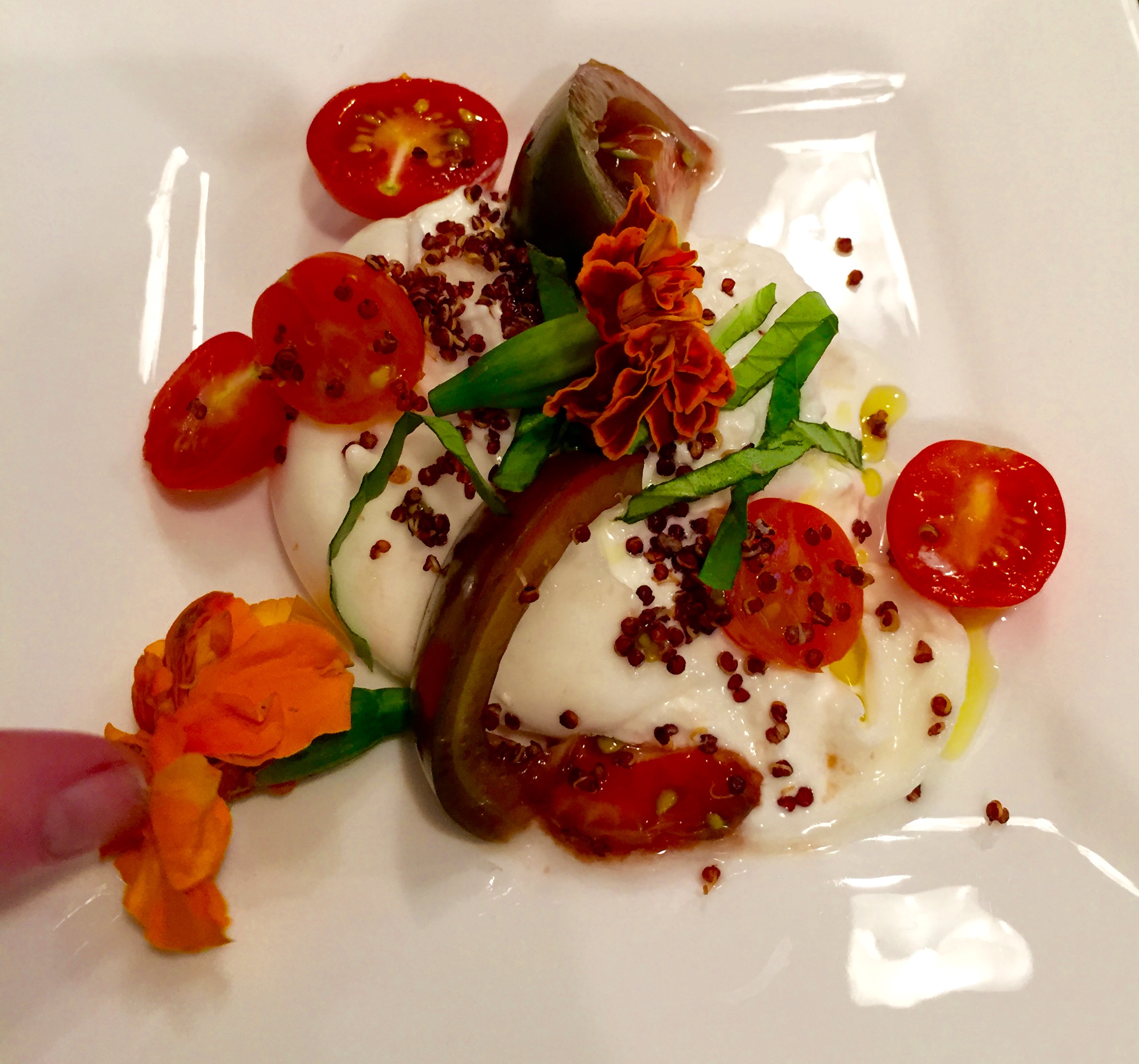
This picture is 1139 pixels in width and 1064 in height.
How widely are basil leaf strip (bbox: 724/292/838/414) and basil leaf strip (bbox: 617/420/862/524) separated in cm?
5

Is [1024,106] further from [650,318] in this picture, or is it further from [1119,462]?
[650,318]

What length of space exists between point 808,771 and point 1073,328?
45.9 inches

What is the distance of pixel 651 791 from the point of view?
1679 mm

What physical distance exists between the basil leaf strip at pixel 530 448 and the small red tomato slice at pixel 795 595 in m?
0.44

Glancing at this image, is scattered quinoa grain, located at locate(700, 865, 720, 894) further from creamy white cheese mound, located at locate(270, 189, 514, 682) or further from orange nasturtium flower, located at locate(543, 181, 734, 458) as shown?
orange nasturtium flower, located at locate(543, 181, 734, 458)

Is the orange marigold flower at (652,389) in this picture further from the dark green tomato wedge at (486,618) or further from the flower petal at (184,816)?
the flower petal at (184,816)

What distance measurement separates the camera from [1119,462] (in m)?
1.80

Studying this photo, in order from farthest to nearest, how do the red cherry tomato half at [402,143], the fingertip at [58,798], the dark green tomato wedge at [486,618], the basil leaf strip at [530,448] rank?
the red cherry tomato half at [402,143] → the basil leaf strip at [530,448] → the dark green tomato wedge at [486,618] → the fingertip at [58,798]

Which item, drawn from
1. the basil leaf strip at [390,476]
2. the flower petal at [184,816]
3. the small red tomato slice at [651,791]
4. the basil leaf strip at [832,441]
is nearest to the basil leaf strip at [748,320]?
the basil leaf strip at [832,441]

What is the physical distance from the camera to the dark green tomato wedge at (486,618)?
60.5 inches

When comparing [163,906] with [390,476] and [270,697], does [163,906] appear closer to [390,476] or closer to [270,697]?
[270,697]

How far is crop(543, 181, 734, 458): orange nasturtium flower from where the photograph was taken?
1417mm

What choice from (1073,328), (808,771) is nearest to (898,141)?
(1073,328)

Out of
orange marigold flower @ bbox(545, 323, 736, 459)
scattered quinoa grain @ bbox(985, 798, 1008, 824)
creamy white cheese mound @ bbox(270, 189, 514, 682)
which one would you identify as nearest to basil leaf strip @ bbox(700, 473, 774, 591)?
orange marigold flower @ bbox(545, 323, 736, 459)
